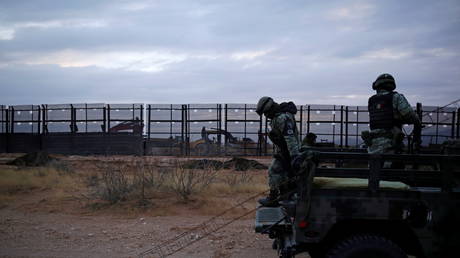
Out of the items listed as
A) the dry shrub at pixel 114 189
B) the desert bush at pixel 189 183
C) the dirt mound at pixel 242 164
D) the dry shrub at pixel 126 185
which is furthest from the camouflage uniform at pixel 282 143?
the dirt mound at pixel 242 164

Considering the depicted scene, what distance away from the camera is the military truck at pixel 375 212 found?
3445 mm

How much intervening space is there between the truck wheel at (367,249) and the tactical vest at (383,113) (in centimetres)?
190

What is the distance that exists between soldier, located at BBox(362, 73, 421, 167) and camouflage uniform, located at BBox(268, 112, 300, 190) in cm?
89

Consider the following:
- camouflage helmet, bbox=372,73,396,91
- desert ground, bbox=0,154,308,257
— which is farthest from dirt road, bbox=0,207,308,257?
camouflage helmet, bbox=372,73,396,91

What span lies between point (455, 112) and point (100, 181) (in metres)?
15.3

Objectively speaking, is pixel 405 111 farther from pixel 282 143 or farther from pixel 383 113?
pixel 282 143

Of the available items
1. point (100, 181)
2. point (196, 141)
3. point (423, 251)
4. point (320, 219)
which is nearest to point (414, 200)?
point (423, 251)

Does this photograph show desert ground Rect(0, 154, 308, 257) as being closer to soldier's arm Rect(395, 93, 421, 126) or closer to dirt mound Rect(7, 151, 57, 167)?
soldier's arm Rect(395, 93, 421, 126)

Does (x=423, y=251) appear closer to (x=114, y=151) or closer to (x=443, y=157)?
(x=443, y=157)

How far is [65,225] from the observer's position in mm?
7332

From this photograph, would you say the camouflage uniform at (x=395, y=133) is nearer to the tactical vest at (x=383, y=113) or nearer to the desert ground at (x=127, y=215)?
the tactical vest at (x=383, y=113)

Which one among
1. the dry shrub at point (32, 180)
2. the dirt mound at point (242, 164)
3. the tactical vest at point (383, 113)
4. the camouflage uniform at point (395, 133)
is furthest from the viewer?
the dirt mound at point (242, 164)

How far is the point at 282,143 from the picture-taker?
215 inches

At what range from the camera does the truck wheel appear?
3371 millimetres
